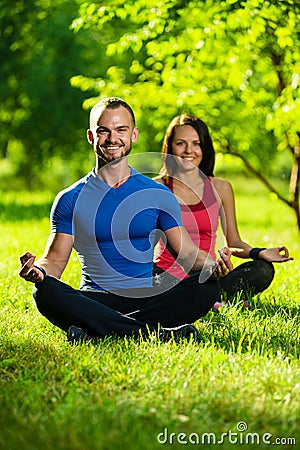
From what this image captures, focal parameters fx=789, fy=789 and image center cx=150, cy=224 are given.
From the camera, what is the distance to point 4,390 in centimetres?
353

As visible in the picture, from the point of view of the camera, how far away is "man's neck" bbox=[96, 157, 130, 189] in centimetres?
476

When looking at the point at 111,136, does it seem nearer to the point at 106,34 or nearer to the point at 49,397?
the point at 49,397

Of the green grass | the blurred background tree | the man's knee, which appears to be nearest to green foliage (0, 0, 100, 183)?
the blurred background tree

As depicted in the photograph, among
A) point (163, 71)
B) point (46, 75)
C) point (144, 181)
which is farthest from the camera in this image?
point (46, 75)

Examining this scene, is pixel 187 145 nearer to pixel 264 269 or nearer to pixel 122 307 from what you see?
pixel 264 269

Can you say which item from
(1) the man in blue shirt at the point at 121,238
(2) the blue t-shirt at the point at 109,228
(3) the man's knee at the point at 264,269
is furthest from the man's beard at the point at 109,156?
(3) the man's knee at the point at 264,269

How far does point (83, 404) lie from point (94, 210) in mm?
1647

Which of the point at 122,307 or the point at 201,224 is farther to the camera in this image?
the point at 201,224

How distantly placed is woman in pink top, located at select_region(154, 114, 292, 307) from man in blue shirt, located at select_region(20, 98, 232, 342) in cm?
90

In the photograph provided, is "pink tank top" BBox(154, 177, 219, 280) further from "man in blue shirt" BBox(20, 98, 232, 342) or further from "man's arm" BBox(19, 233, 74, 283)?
"man's arm" BBox(19, 233, 74, 283)

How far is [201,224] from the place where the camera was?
582cm

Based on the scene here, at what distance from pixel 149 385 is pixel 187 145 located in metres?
2.64

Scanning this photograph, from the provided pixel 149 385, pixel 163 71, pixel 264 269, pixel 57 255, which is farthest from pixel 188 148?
pixel 163 71

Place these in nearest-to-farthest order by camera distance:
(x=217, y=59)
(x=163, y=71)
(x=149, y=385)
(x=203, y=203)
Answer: (x=149, y=385), (x=203, y=203), (x=217, y=59), (x=163, y=71)
